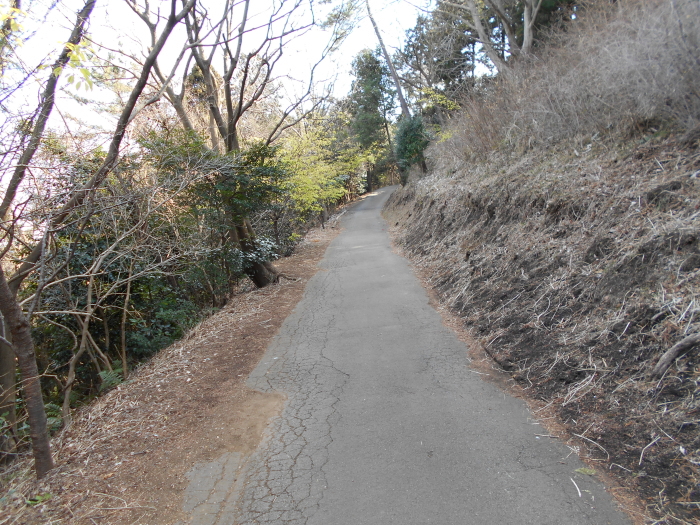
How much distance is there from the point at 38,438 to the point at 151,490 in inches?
43.5

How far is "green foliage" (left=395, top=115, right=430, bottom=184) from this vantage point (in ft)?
75.5

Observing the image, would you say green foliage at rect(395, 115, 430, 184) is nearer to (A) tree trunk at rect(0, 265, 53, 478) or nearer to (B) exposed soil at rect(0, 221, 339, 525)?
(B) exposed soil at rect(0, 221, 339, 525)

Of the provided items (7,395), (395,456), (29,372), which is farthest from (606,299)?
(7,395)

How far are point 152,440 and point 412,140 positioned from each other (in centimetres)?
2160

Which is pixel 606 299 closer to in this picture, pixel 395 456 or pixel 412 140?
pixel 395 456

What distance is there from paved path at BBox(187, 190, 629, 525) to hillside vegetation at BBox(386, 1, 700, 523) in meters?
0.45

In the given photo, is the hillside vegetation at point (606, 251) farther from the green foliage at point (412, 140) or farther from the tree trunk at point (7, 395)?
the green foliage at point (412, 140)

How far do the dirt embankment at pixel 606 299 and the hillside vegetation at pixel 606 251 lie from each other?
0.05 feet

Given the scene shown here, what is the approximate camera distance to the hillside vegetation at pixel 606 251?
3.25 m

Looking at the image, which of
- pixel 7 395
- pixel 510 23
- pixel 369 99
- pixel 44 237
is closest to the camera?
pixel 44 237

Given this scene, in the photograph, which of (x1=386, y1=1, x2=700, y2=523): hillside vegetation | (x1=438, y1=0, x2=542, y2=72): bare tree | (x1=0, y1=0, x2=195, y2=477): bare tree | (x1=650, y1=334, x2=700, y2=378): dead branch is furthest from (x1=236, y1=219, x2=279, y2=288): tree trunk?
(x1=438, y1=0, x2=542, y2=72): bare tree

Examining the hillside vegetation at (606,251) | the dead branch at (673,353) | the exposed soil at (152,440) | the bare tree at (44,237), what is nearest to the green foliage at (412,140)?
the hillside vegetation at (606,251)

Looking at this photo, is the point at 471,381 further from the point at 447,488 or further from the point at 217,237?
the point at 217,237

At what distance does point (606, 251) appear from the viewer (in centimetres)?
518
